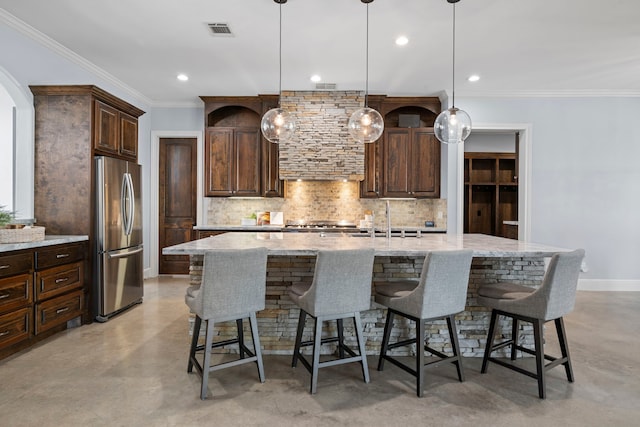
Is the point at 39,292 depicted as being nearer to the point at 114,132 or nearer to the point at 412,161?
the point at 114,132

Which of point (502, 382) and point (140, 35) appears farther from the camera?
point (140, 35)

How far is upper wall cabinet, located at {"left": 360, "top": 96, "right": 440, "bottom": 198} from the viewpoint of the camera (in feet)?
19.5

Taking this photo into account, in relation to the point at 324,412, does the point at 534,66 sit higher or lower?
higher

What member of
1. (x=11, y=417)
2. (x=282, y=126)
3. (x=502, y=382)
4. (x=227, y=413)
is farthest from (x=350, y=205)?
(x=11, y=417)

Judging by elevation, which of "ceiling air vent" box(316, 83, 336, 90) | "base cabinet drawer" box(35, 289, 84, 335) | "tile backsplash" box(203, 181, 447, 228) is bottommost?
"base cabinet drawer" box(35, 289, 84, 335)

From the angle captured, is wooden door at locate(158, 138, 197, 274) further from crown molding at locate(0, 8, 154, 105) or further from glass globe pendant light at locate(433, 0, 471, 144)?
glass globe pendant light at locate(433, 0, 471, 144)

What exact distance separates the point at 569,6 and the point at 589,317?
3098 mm

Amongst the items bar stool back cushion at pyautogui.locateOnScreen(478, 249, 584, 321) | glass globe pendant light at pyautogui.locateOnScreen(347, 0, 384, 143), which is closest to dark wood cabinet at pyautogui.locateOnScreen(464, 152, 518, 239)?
glass globe pendant light at pyautogui.locateOnScreen(347, 0, 384, 143)

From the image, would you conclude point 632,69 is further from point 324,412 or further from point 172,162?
point 172,162

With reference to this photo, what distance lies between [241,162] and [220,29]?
246cm

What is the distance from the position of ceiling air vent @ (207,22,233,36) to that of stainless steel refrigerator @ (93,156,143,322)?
1678 mm

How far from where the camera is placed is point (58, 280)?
360 cm

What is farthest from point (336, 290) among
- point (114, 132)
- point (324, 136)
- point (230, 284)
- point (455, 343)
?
point (324, 136)

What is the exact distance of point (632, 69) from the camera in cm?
481
